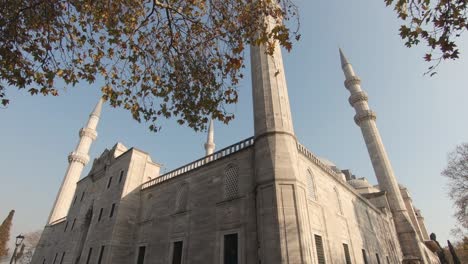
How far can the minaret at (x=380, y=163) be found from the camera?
75.8 feet

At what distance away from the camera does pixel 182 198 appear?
14891 mm

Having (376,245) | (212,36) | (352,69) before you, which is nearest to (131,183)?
(212,36)

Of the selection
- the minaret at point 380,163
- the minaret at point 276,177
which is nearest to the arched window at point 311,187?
the minaret at point 276,177

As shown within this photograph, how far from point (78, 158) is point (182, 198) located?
25.8m

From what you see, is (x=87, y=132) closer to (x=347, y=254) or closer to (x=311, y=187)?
(x=311, y=187)

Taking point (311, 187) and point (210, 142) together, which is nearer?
point (311, 187)

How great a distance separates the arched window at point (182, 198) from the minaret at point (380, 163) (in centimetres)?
1977

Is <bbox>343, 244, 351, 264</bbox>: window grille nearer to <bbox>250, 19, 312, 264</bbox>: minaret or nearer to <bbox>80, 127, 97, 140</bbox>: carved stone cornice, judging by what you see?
<bbox>250, 19, 312, 264</bbox>: minaret

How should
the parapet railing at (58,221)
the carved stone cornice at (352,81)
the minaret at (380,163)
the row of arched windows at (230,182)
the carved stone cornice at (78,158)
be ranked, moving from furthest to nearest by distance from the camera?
the carved stone cornice at (78,158) < the carved stone cornice at (352,81) < the parapet railing at (58,221) < the minaret at (380,163) < the row of arched windows at (230,182)

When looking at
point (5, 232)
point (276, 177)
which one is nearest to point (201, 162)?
point (276, 177)

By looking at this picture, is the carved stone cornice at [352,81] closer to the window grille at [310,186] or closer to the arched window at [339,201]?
the arched window at [339,201]

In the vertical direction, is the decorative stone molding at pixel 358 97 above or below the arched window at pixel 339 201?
above

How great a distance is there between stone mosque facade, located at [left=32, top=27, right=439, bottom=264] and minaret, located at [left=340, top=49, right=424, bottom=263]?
20 centimetres

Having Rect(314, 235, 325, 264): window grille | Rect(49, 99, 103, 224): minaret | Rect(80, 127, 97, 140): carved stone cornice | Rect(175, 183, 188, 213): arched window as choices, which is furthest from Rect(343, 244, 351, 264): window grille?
Rect(80, 127, 97, 140): carved stone cornice
